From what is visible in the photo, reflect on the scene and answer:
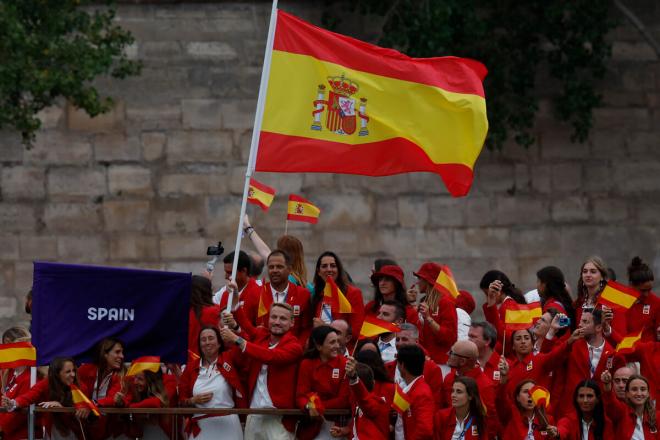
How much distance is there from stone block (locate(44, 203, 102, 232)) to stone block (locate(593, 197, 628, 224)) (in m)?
5.36

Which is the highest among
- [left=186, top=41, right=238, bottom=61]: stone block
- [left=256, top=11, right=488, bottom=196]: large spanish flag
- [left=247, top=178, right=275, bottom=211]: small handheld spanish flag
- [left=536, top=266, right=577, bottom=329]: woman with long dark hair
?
[left=186, top=41, right=238, bottom=61]: stone block

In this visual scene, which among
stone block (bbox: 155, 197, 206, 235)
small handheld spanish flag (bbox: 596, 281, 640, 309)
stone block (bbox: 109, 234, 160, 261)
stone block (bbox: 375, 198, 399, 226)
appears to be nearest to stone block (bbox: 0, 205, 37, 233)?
stone block (bbox: 109, 234, 160, 261)

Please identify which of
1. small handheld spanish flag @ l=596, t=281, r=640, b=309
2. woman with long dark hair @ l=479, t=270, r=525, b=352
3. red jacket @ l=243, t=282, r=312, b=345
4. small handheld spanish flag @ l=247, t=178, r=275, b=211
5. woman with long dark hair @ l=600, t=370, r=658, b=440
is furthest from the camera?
small handheld spanish flag @ l=247, t=178, r=275, b=211

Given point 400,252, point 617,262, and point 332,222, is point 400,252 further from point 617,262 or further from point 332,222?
point 617,262

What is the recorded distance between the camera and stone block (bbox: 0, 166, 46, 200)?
65.2 ft

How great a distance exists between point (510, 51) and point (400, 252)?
8.00ft

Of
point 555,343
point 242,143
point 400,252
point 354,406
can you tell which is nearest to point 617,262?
point 400,252

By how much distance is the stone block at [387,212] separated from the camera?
20078 millimetres

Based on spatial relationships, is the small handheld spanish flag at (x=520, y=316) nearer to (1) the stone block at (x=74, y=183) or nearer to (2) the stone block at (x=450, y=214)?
(2) the stone block at (x=450, y=214)

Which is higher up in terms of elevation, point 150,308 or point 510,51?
point 510,51

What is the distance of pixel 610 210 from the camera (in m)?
20.3

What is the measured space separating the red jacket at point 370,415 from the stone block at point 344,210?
6.34 meters

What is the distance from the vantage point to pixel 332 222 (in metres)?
20.0

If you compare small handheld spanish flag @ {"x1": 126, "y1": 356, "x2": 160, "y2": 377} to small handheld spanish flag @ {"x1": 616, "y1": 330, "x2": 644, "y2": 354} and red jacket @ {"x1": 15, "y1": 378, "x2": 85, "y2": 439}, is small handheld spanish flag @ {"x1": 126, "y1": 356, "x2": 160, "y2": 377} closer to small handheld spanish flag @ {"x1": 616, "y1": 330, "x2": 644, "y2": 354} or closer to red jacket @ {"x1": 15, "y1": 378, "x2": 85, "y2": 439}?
red jacket @ {"x1": 15, "y1": 378, "x2": 85, "y2": 439}
